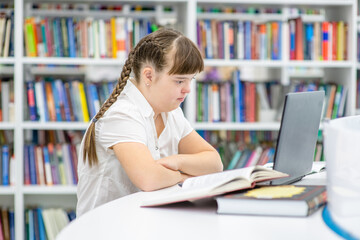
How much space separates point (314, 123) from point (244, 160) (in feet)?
5.97

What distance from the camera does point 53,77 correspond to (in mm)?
3342

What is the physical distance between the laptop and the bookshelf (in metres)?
1.67

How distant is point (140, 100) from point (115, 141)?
193 mm

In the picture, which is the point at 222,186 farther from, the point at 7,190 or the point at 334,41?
the point at 334,41

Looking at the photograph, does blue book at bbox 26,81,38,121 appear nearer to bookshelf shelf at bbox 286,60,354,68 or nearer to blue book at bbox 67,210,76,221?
blue book at bbox 67,210,76,221

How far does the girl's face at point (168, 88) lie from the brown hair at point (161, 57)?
0.02m

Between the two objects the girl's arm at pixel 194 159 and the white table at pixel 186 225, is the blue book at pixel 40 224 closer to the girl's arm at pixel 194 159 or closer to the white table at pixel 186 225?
the girl's arm at pixel 194 159

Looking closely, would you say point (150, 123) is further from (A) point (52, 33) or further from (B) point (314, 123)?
(A) point (52, 33)

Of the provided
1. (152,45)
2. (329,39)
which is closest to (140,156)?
(152,45)

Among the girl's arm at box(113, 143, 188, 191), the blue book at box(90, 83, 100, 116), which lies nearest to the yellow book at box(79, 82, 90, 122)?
the blue book at box(90, 83, 100, 116)

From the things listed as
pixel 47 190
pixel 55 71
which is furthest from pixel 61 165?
pixel 55 71

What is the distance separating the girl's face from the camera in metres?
1.75

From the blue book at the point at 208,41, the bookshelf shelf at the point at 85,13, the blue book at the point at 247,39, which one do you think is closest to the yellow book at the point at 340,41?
the blue book at the point at 247,39

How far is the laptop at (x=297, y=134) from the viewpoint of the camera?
1291 millimetres
